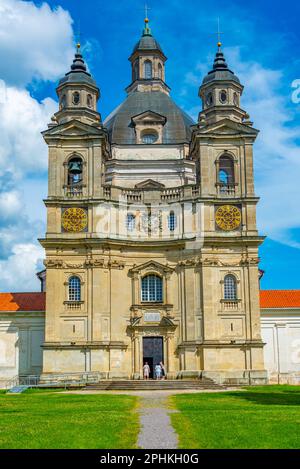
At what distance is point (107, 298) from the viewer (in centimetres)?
4841

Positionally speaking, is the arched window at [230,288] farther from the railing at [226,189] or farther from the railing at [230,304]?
the railing at [226,189]

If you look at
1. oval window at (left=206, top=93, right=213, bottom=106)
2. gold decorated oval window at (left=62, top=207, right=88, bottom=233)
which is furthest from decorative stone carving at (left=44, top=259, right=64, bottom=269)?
oval window at (left=206, top=93, right=213, bottom=106)

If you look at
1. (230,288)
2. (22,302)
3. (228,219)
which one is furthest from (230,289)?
(22,302)

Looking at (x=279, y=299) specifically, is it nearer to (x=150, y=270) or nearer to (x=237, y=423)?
(x=150, y=270)

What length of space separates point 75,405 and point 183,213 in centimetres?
2531

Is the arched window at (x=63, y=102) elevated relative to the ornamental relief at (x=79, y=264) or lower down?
elevated

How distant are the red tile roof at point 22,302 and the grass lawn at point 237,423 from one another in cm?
2633

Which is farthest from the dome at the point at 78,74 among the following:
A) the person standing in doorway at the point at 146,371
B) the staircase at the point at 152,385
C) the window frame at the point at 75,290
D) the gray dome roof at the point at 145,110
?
the staircase at the point at 152,385

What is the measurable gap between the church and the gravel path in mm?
21052

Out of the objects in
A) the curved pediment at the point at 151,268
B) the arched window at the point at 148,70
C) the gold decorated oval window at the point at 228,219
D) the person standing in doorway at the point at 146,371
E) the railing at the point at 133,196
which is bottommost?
the person standing in doorway at the point at 146,371

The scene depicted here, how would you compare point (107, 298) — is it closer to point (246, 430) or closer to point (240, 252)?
point (240, 252)

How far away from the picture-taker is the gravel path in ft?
50.9

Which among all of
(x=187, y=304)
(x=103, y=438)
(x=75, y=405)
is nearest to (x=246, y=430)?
(x=103, y=438)

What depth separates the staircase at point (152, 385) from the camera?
4138 centimetres
